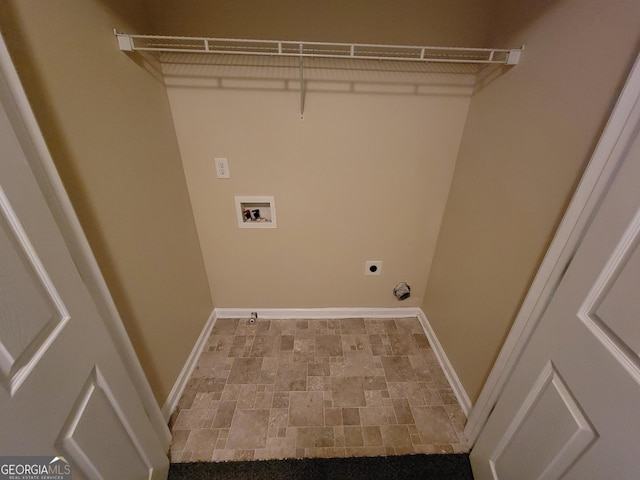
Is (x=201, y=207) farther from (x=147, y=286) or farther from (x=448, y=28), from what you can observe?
(x=448, y=28)

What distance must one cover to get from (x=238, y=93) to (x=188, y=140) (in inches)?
15.1

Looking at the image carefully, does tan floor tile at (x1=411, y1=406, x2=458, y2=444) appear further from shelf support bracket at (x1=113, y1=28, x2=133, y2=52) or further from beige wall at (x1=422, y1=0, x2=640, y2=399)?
shelf support bracket at (x1=113, y1=28, x2=133, y2=52)

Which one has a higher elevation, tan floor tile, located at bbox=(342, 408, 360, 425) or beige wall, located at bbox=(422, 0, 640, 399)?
beige wall, located at bbox=(422, 0, 640, 399)

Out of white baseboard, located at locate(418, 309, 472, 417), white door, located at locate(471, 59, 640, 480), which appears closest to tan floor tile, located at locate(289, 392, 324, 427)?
white baseboard, located at locate(418, 309, 472, 417)

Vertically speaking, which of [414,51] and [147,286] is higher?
[414,51]

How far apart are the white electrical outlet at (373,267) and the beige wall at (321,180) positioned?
0.03 m

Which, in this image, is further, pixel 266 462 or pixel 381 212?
pixel 381 212

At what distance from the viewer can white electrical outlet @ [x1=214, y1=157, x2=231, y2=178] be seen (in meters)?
1.48

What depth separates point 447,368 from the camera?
1.60 meters

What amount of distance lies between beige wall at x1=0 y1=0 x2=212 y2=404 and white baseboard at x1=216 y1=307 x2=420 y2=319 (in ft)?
1.49

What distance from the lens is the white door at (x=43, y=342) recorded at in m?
0.51

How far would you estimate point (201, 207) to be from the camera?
1.62 metres

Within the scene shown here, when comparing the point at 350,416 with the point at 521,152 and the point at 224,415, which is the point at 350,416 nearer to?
the point at 224,415

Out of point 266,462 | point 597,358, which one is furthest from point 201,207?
point 597,358
